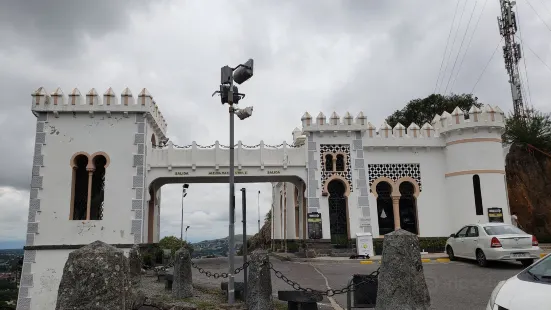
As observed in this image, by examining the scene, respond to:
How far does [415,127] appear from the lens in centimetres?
2162

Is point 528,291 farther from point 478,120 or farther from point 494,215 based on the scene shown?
point 478,120

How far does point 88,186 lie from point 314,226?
1016 centimetres

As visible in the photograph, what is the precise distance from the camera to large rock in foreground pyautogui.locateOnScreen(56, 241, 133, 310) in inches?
156

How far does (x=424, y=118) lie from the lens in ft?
115

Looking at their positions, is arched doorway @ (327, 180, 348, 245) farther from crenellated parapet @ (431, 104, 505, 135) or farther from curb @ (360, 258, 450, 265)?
crenellated parapet @ (431, 104, 505, 135)

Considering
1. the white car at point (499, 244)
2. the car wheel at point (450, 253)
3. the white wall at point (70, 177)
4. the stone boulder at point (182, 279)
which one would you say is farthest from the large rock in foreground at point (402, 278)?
the white wall at point (70, 177)

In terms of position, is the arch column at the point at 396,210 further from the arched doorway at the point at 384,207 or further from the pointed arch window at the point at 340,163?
the pointed arch window at the point at 340,163

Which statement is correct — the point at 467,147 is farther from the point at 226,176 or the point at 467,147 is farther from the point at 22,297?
the point at 22,297

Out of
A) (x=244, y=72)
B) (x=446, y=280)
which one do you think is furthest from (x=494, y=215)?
(x=244, y=72)

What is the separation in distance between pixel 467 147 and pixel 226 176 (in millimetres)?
11448

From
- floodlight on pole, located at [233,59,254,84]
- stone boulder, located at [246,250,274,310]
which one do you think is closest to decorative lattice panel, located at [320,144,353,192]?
floodlight on pole, located at [233,59,254,84]

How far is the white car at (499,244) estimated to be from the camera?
12.3 m

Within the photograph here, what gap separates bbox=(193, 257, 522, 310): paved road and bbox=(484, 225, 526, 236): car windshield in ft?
3.32

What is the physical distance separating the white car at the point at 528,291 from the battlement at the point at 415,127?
52.7 feet
